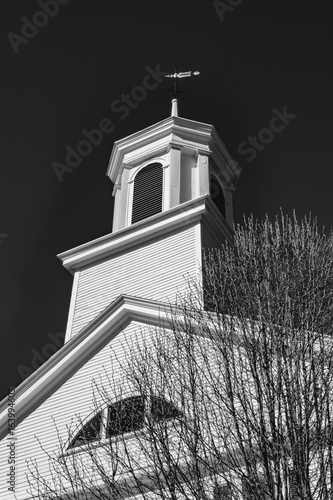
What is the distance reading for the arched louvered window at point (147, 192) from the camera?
75.3ft

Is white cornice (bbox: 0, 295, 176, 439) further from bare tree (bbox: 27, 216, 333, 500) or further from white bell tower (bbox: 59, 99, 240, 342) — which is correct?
bare tree (bbox: 27, 216, 333, 500)

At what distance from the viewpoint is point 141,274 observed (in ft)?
68.0

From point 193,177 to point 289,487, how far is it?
1517cm

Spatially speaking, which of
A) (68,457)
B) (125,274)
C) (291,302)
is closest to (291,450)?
(291,302)

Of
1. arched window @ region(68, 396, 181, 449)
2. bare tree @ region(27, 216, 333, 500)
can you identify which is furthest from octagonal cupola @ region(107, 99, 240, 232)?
bare tree @ region(27, 216, 333, 500)

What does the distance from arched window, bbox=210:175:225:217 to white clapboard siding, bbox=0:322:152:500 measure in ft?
29.1

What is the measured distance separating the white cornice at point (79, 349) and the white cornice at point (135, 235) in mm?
5231

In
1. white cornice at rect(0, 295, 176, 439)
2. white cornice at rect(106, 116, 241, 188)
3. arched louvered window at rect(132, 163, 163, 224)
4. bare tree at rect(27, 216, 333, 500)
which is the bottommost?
bare tree at rect(27, 216, 333, 500)

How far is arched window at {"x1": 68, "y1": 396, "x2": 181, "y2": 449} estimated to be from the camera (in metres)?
11.0

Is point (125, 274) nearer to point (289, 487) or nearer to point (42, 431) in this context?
point (42, 431)

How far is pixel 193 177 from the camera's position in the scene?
23.6m

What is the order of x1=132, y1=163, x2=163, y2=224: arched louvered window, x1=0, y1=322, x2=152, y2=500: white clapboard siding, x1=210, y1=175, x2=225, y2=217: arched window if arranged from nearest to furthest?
x1=0, y1=322, x2=152, y2=500: white clapboard siding, x1=132, y1=163, x2=163, y2=224: arched louvered window, x1=210, y1=175, x2=225, y2=217: arched window

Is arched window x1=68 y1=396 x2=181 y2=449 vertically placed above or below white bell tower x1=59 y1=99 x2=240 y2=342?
below

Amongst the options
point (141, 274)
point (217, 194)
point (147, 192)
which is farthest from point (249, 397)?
point (217, 194)
